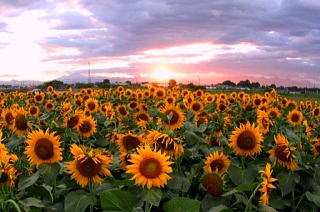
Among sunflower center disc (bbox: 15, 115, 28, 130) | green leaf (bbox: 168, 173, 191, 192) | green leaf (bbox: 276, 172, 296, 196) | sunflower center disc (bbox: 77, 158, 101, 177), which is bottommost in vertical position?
green leaf (bbox: 276, 172, 296, 196)

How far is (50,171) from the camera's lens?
337 centimetres

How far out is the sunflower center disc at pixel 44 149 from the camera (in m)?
3.53

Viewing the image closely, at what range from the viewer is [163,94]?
11.9m

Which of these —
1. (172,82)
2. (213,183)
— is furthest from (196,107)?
(172,82)

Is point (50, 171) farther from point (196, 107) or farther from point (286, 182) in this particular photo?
point (196, 107)

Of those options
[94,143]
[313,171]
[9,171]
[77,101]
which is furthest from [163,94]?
[9,171]

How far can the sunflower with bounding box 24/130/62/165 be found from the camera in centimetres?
353

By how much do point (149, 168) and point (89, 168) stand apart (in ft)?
1.59

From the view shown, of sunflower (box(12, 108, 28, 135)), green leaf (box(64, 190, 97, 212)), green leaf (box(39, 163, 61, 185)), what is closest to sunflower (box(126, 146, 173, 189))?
green leaf (box(64, 190, 97, 212))

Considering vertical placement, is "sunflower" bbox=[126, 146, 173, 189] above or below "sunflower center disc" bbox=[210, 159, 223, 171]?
above

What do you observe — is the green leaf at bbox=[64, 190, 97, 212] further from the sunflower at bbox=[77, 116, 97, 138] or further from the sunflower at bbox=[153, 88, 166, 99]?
the sunflower at bbox=[153, 88, 166, 99]

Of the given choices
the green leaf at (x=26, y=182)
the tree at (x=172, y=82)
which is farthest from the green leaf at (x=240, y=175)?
the tree at (x=172, y=82)

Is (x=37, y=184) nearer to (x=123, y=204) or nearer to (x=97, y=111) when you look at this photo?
(x=123, y=204)

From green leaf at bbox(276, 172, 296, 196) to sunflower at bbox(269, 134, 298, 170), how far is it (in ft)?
0.26
